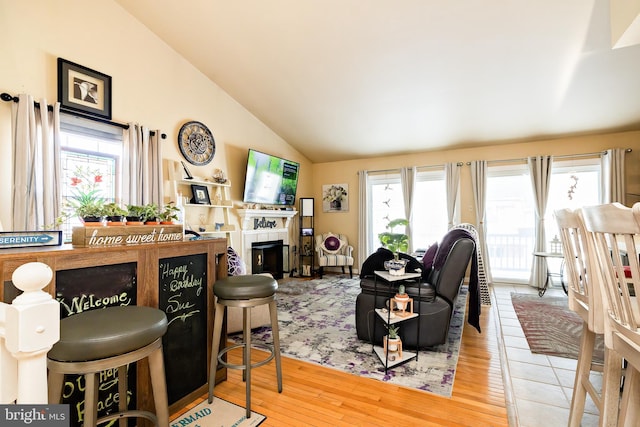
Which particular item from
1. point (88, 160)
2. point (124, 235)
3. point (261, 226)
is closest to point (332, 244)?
point (261, 226)

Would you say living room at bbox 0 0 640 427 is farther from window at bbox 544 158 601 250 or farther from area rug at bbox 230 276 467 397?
area rug at bbox 230 276 467 397

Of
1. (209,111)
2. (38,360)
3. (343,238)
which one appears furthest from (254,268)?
(38,360)

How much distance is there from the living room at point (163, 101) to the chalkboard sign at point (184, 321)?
1.80 m

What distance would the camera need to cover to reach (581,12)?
2754mm

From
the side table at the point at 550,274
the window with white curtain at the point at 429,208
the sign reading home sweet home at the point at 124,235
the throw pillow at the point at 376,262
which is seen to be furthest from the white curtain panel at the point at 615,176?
the sign reading home sweet home at the point at 124,235

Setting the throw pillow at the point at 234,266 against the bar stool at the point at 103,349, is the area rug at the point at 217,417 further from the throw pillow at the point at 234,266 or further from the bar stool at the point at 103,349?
the throw pillow at the point at 234,266

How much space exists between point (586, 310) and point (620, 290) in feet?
1.29

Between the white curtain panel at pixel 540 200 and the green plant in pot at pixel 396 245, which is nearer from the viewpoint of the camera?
the green plant in pot at pixel 396 245

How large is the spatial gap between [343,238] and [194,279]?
15.2 ft

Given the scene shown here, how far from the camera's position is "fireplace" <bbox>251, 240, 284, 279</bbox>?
503cm

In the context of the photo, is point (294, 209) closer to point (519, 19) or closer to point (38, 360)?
point (519, 19)

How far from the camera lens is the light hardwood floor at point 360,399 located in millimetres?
1675

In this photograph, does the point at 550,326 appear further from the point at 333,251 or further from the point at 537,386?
the point at 333,251

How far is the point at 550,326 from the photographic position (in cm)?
312
